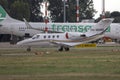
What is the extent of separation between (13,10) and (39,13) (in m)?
16.9

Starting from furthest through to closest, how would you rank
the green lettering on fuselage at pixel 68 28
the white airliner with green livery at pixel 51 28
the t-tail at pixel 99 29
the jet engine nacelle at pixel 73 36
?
the green lettering on fuselage at pixel 68 28
the white airliner with green livery at pixel 51 28
the t-tail at pixel 99 29
the jet engine nacelle at pixel 73 36

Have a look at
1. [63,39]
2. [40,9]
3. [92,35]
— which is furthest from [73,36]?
[40,9]

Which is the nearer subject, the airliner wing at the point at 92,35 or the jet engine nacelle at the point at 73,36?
the airliner wing at the point at 92,35

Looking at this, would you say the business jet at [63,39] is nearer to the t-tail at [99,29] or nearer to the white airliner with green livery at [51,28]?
the t-tail at [99,29]

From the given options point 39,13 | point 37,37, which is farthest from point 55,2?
point 37,37

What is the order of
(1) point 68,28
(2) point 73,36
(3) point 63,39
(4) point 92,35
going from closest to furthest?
(3) point 63,39
(2) point 73,36
(4) point 92,35
(1) point 68,28

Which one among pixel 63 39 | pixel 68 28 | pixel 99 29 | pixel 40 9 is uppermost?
pixel 40 9

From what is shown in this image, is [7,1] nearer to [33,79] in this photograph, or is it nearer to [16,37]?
[16,37]

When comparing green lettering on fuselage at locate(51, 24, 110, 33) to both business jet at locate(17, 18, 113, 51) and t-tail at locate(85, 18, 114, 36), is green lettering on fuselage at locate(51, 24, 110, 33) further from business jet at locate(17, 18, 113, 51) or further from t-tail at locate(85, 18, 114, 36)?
business jet at locate(17, 18, 113, 51)

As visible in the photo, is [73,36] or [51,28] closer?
[73,36]

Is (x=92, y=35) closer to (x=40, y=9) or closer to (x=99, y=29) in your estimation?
(x=99, y=29)

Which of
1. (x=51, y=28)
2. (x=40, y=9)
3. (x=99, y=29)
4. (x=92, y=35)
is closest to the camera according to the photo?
(x=92, y=35)

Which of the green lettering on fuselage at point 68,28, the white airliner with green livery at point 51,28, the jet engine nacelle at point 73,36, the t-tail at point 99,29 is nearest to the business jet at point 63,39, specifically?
the jet engine nacelle at point 73,36

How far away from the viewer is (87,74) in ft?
94.5
